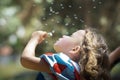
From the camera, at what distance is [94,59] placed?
1720 millimetres

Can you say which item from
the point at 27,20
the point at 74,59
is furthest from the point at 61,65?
the point at 27,20

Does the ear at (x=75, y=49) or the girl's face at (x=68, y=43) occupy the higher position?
the girl's face at (x=68, y=43)

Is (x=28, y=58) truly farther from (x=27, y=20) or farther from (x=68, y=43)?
(x=27, y=20)

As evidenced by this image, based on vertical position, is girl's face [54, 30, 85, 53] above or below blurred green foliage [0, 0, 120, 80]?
above

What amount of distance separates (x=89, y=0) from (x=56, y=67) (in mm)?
1265

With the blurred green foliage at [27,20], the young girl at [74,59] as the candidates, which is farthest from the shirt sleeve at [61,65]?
the blurred green foliage at [27,20]

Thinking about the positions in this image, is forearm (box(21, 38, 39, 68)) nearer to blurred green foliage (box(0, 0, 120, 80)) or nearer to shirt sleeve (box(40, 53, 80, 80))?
shirt sleeve (box(40, 53, 80, 80))

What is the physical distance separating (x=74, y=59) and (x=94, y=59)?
6 cm

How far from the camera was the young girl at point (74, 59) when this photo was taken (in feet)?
5.58

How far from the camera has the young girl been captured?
170 cm

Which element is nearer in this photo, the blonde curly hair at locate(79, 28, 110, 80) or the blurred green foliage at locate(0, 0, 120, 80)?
the blonde curly hair at locate(79, 28, 110, 80)

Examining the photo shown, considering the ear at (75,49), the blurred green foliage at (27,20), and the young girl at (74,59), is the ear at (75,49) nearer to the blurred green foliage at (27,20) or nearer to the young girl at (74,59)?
the young girl at (74,59)

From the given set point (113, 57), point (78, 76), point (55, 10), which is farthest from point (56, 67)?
point (55, 10)

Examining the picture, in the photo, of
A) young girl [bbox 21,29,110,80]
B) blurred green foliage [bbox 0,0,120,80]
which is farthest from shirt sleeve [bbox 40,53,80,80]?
blurred green foliage [bbox 0,0,120,80]
